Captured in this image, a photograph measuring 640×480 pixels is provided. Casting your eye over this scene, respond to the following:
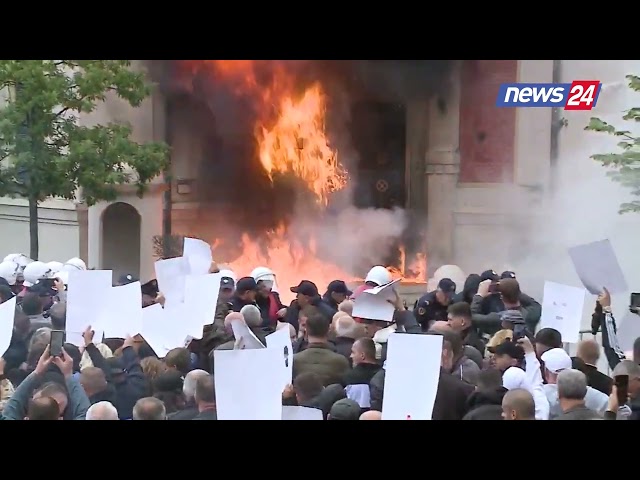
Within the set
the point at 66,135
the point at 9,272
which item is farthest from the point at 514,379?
the point at 66,135

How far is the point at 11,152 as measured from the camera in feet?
35.0

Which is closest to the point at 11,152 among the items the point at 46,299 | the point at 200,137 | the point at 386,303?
the point at 200,137

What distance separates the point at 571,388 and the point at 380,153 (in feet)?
29.4

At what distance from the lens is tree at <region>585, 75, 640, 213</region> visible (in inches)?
422

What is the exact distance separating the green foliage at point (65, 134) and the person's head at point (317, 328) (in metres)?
5.54

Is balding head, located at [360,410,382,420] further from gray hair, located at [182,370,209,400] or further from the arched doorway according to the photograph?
the arched doorway

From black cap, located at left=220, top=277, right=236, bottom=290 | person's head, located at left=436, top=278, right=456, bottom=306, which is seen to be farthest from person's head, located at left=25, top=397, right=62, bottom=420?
person's head, located at left=436, top=278, right=456, bottom=306

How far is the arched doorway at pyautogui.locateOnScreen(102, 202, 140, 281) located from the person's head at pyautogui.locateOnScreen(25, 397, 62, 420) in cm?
846

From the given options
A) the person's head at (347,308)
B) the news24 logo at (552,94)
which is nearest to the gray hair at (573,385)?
the person's head at (347,308)

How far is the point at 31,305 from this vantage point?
643 centimetres

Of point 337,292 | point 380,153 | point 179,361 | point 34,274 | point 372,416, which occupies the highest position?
point 380,153

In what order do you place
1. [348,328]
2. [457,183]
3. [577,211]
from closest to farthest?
[348,328] → [577,211] → [457,183]

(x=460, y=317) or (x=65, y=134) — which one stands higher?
(x=65, y=134)

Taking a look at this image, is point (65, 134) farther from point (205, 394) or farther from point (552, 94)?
point (205, 394)
